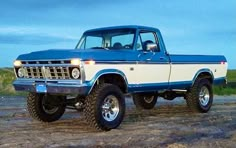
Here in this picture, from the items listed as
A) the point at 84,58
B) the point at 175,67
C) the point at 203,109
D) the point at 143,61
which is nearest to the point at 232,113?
the point at 203,109

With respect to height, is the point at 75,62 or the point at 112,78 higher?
the point at 75,62

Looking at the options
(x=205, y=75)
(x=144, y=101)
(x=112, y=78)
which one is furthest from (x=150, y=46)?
(x=144, y=101)

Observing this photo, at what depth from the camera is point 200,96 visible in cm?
1398

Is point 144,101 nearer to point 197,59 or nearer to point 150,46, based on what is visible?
point 197,59

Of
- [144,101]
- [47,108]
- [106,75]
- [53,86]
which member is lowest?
[144,101]

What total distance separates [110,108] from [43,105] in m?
1.83

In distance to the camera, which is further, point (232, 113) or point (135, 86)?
point (232, 113)

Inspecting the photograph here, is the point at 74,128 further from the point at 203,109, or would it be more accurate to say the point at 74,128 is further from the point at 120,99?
the point at 203,109

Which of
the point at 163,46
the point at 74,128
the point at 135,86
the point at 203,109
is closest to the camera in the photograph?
the point at 74,128

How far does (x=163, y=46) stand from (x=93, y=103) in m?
3.46

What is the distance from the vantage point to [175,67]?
12.8 metres

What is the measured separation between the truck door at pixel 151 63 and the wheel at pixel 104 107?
1.00m

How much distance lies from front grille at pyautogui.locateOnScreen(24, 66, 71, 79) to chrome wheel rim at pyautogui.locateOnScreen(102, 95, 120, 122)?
0.99 metres

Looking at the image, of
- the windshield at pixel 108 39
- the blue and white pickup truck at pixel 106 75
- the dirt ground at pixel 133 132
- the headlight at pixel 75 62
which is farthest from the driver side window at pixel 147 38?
the headlight at pixel 75 62
